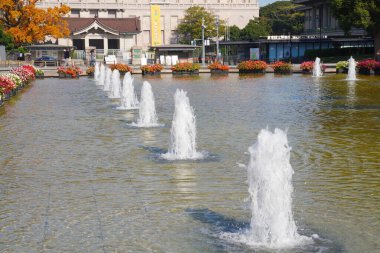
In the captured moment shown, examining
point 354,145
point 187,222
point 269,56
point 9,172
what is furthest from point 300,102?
point 269,56

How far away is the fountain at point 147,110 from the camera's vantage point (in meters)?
18.9

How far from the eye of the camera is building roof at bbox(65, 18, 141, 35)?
94.0 meters

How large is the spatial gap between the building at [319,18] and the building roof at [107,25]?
28.6 metres

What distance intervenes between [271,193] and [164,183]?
373 centimetres

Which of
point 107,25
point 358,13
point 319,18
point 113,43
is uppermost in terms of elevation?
point 319,18

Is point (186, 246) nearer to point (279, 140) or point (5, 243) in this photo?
point (279, 140)

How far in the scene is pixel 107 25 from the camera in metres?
99.4

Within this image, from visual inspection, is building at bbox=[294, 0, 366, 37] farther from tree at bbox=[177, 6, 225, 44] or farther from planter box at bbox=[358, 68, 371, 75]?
planter box at bbox=[358, 68, 371, 75]

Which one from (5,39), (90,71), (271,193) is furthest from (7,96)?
(5,39)

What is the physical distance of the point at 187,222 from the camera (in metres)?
8.80

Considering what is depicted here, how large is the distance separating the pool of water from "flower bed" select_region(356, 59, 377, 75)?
27686mm

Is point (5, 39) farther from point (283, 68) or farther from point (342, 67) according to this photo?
point (342, 67)

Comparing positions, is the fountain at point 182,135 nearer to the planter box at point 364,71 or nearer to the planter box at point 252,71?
the planter box at point 364,71

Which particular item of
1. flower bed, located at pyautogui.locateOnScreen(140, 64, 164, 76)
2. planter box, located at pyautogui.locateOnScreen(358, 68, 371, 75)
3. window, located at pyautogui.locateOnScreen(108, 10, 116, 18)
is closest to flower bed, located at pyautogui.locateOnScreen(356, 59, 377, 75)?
planter box, located at pyautogui.locateOnScreen(358, 68, 371, 75)
